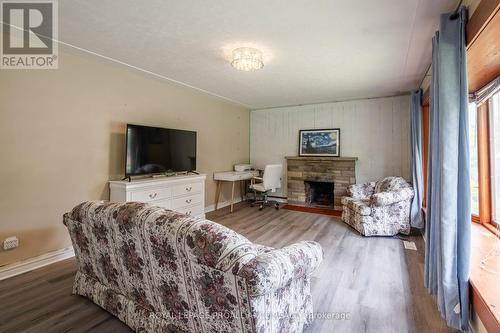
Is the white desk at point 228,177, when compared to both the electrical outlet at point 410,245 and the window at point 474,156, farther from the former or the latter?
the window at point 474,156

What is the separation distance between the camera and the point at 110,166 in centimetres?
325

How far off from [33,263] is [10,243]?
0.32m

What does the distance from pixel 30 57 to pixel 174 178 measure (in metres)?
2.09

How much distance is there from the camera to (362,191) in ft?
14.3

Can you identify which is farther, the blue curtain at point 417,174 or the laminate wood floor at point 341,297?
the blue curtain at point 417,174

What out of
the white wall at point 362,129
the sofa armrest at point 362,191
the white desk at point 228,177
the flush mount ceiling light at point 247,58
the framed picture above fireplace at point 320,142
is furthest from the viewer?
the framed picture above fireplace at point 320,142

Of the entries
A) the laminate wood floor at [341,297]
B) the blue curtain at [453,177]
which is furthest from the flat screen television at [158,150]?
the blue curtain at [453,177]

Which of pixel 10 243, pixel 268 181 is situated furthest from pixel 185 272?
pixel 268 181

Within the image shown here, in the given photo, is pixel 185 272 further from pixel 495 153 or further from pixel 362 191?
pixel 362 191

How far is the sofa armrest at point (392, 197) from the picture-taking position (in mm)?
3434

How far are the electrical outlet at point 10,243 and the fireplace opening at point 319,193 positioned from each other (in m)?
4.85

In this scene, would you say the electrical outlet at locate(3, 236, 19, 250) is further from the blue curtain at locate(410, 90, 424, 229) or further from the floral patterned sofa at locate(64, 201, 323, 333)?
the blue curtain at locate(410, 90, 424, 229)

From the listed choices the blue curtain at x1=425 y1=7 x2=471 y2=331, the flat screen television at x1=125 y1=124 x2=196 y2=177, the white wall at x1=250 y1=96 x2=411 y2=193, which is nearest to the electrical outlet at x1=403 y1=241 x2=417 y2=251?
the blue curtain at x1=425 y1=7 x2=471 y2=331

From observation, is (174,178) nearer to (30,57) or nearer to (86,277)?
(86,277)
